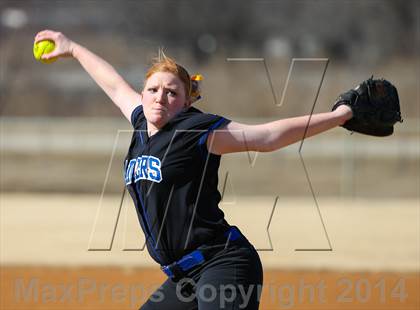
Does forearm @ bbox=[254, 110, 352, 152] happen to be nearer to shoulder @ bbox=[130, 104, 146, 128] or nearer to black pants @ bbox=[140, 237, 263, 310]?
black pants @ bbox=[140, 237, 263, 310]

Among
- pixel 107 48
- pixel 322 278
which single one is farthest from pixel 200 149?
pixel 107 48

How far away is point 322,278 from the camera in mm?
8672

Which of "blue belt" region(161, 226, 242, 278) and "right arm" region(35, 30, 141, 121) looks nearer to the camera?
"blue belt" region(161, 226, 242, 278)

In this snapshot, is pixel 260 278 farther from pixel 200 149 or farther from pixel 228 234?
pixel 200 149

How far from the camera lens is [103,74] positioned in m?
4.84

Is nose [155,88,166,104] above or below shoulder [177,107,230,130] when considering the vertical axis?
above

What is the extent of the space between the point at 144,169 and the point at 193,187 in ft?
0.88

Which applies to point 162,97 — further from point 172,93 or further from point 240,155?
point 240,155

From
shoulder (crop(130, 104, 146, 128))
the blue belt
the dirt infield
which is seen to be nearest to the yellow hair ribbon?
shoulder (crop(130, 104, 146, 128))

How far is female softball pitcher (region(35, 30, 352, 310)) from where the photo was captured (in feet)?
13.1

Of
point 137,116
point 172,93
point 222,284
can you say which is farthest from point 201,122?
point 222,284

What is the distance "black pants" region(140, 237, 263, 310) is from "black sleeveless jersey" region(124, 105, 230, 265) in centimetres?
12

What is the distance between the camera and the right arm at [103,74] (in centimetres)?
477

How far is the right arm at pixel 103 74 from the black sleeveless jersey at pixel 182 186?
24.7 inches
